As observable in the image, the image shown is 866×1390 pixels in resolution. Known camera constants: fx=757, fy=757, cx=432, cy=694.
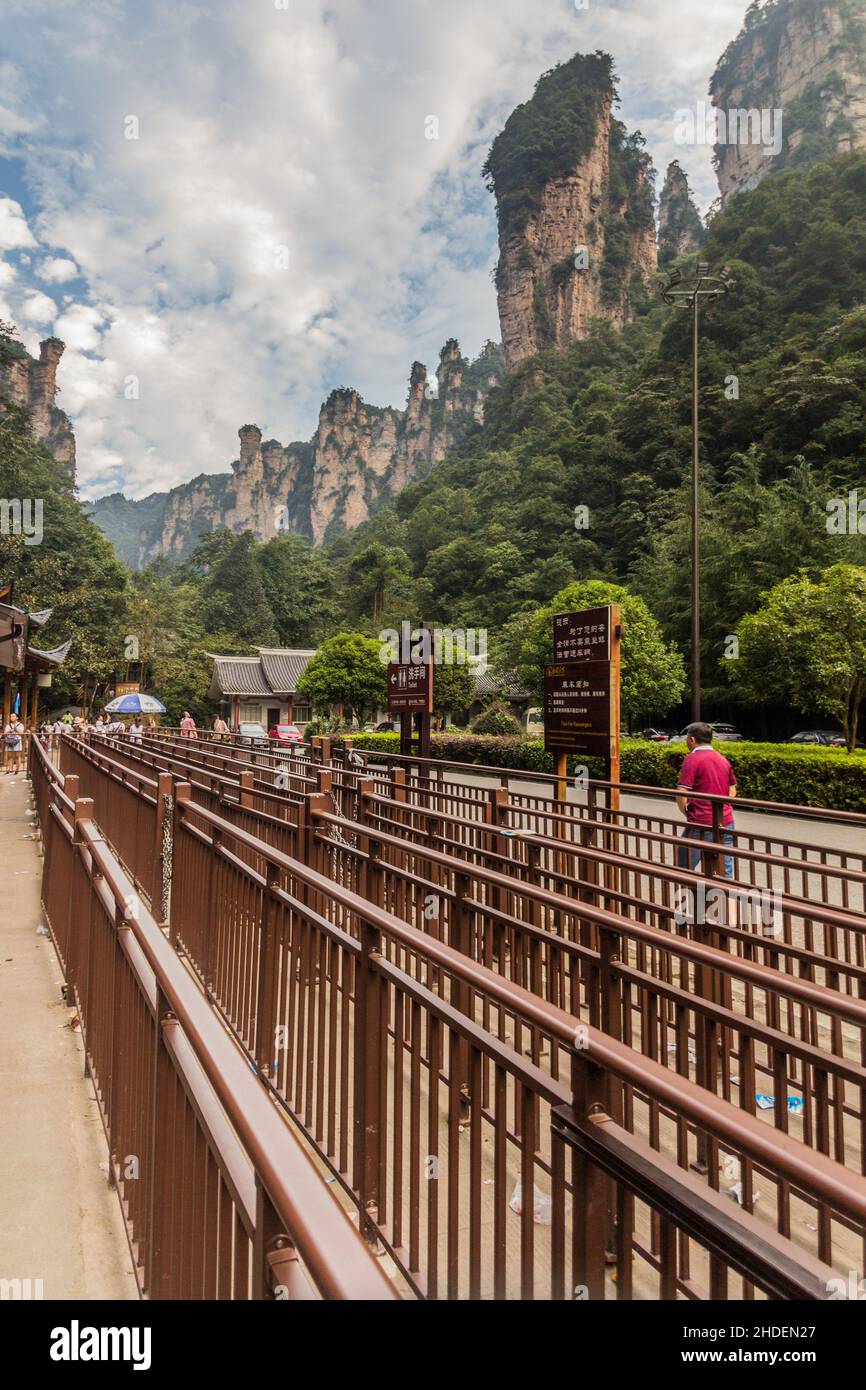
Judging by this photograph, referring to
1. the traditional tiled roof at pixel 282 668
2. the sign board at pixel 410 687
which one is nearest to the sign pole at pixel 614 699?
the sign board at pixel 410 687

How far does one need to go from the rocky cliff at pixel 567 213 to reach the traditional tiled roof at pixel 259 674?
2073 inches

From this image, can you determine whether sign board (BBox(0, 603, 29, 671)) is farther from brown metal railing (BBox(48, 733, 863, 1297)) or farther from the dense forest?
the dense forest

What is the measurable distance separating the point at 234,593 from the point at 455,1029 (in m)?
69.8

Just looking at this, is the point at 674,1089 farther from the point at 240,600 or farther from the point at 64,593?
the point at 240,600

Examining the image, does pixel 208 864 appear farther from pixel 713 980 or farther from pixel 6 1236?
pixel 713 980

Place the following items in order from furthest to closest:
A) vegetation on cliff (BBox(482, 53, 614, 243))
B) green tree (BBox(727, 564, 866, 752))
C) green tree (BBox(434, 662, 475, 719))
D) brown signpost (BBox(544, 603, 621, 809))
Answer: vegetation on cliff (BBox(482, 53, 614, 243)), green tree (BBox(434, 662, 475, 719)), green tree (BBox(727, 564, 866, 752)), brown signpost (BBox(544, 603, 621, 809))

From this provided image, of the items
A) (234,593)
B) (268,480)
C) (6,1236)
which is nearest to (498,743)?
(6,1236)

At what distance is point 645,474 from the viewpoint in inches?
1802

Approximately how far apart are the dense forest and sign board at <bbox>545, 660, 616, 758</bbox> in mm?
21109

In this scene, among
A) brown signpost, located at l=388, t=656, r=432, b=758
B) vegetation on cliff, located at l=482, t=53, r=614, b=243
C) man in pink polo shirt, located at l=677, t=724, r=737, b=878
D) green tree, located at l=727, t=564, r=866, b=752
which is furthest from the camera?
vegetation on cliff, located at l=482, t=53, r=614, b=243

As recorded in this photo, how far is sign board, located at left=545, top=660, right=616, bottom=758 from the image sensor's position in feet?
22.1
